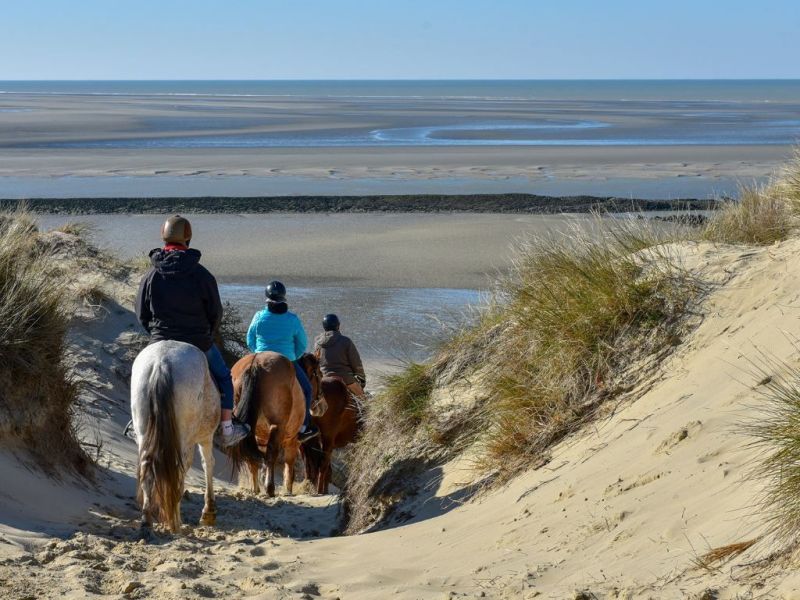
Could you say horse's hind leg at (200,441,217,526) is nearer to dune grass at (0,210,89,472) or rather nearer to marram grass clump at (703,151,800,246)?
dune grass at (0,210,89,472)

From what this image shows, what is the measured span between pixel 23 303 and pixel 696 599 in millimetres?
6219

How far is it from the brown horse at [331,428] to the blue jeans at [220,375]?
316cm

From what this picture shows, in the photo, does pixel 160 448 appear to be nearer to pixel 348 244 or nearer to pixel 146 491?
pixel 146 491

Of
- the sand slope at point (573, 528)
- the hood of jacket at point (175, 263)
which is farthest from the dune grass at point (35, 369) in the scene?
the hood of jacket at point (175, 263)

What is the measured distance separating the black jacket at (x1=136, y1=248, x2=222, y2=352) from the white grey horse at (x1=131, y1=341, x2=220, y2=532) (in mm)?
200

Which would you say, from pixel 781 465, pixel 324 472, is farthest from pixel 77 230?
pixel 781 465

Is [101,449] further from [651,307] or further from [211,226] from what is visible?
[211,226]

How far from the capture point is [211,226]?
2880 centimetres

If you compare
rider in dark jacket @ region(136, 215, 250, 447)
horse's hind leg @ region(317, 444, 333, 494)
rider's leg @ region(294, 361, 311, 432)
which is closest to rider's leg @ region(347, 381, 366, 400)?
horse's hind leg @ region(317, 444, 333, 494)

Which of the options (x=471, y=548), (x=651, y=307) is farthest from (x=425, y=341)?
(x=471, y=548)

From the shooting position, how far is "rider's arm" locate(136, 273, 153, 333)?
796 cm

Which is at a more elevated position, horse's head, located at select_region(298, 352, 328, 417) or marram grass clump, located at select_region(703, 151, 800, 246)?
marram grass clump, located at select_region(703, 151, 800, 246)

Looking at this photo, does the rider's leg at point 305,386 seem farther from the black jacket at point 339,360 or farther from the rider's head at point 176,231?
the rider's head at point 176,231

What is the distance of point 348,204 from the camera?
32.3m
